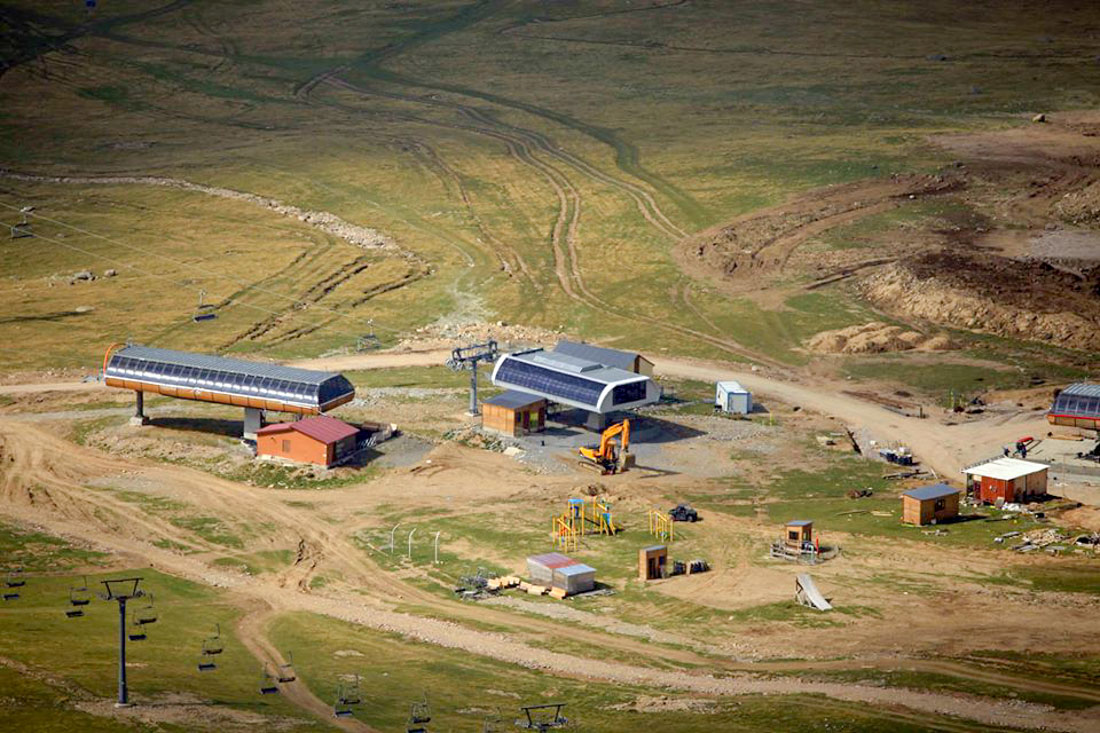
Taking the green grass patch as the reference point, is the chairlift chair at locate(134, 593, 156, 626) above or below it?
below

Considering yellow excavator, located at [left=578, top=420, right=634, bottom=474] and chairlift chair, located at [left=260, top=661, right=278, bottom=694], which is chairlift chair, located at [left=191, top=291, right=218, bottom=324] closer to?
yellow excavator, located at [left=578, top=420, right=634, bottom=474]

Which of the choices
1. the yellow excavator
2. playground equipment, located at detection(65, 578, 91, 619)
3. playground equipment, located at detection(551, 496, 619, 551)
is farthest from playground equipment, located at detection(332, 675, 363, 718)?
the yellow excavator

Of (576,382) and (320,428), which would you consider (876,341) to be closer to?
(576,382)

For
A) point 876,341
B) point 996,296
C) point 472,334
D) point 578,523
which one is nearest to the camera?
point 578,523

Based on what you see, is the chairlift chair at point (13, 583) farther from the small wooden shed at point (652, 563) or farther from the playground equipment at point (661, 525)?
the playground equipment at point (661, 525)

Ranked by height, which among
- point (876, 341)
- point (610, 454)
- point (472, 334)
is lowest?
point (610, 454)

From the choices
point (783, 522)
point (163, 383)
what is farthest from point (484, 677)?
point (163, 383)

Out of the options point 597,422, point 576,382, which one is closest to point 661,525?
point 597,422

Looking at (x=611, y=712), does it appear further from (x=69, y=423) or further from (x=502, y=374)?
(x=69, y=423)
